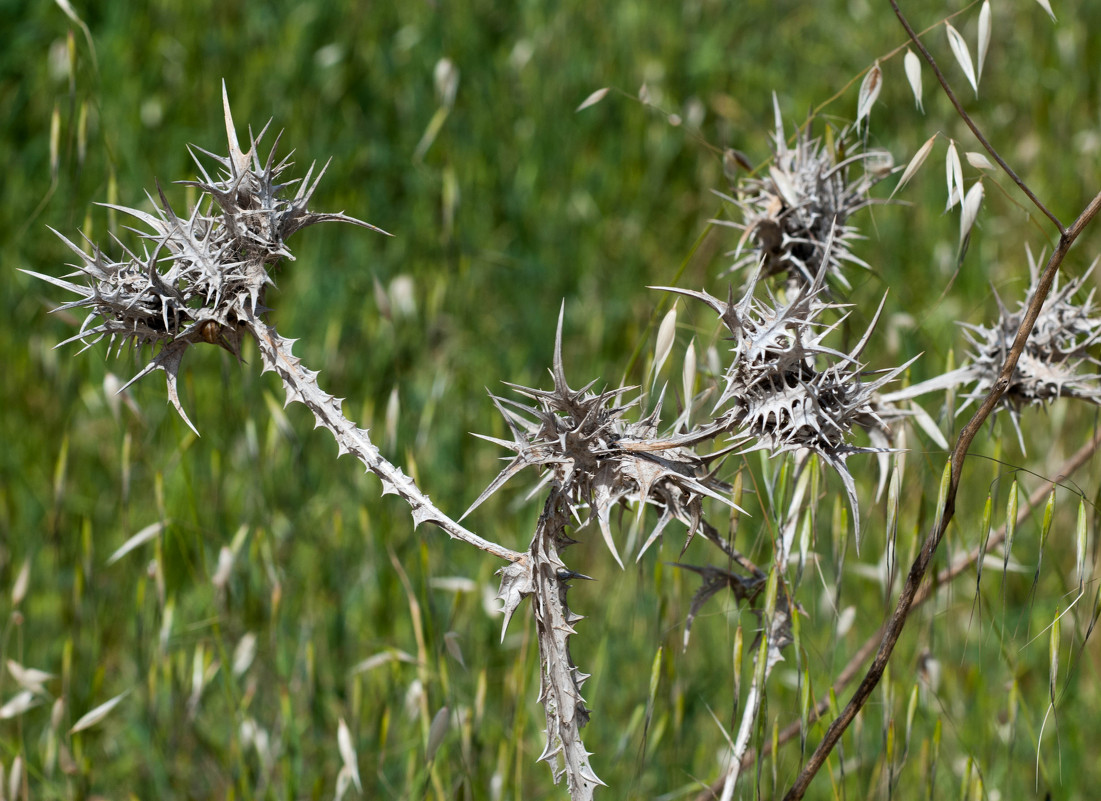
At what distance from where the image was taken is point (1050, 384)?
3.23ft

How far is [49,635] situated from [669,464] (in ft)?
7.26

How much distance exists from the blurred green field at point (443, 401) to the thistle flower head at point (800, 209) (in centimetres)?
19

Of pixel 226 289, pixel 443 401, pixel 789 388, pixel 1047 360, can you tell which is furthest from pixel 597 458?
pixel 443 401

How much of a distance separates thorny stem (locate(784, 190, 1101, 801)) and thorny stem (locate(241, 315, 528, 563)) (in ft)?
1.27

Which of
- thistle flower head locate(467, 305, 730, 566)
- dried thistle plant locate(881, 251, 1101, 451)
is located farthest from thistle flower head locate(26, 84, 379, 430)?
dried thistle plant locate(881, 251, 1101, 451)

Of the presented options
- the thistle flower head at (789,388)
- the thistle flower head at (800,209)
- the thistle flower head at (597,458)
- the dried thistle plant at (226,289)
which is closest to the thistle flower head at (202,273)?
the dried thistle plant at (226,289)

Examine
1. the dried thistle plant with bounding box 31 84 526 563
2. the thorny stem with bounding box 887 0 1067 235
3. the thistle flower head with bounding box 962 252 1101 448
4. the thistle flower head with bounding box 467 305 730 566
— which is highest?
the thorny stem with bounding box 887 0 1067 235

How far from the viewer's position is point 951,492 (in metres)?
0.93

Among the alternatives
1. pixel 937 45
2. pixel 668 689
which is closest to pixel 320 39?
pixel 937 45

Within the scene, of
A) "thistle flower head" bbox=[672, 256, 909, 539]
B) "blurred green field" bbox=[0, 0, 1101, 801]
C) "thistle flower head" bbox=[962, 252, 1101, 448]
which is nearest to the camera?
"thistle flower head" bbox=[672, 256, 909, 539]

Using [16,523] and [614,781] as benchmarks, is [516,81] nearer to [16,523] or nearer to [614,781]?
[16,523]

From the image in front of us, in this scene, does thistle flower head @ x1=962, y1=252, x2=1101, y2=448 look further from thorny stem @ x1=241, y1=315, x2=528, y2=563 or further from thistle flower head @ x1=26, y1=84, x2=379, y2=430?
thistle flower head @ x1=26, y1=84, x2=379, y2=430

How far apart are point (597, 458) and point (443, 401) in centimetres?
192

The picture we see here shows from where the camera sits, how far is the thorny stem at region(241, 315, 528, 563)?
757mm
